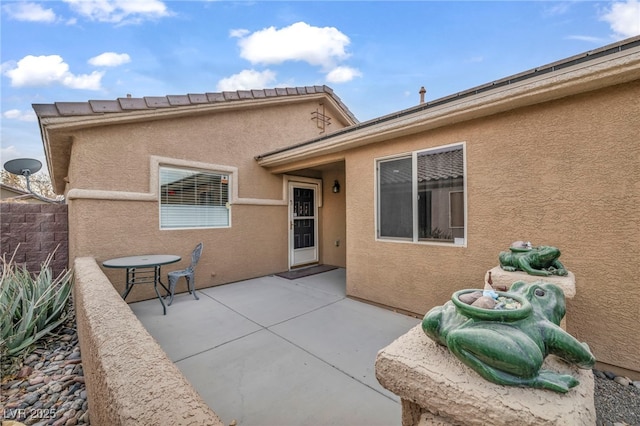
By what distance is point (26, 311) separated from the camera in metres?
2.87

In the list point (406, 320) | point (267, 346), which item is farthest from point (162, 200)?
point (406, 320)

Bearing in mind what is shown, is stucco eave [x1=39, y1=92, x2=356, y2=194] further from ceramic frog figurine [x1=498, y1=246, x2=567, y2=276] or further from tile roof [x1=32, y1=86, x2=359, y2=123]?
ceramic frog figurine [x1=498, y1=246, x2=567, y2=276]

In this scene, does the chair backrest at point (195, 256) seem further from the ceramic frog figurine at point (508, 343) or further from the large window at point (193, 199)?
the ceramic frog figurine at point (508, 343)

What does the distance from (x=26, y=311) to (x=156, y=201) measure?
2405 millimetres

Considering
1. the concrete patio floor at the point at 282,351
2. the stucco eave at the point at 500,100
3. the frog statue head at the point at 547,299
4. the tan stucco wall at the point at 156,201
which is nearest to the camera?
the frog statue head at the point at 547,299

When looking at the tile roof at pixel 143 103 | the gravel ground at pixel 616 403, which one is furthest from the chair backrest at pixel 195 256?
the gravel ground at pixel 616 403

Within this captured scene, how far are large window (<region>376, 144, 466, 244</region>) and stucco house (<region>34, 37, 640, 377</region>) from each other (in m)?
0.02

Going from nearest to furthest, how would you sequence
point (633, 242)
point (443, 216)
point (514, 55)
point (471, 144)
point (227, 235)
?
point (633, 242)
point (471, 144)
point (443, 216)
point (514, 55)
point (227, 235)

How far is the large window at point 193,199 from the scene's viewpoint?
5.06 m

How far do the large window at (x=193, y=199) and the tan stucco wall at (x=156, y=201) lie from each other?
6.8 inches

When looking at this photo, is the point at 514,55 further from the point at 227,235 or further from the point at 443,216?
the point at 227,235

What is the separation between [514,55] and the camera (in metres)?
4.93

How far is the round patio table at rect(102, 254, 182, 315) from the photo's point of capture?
12.6ft

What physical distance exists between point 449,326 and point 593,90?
3293 millimetres
